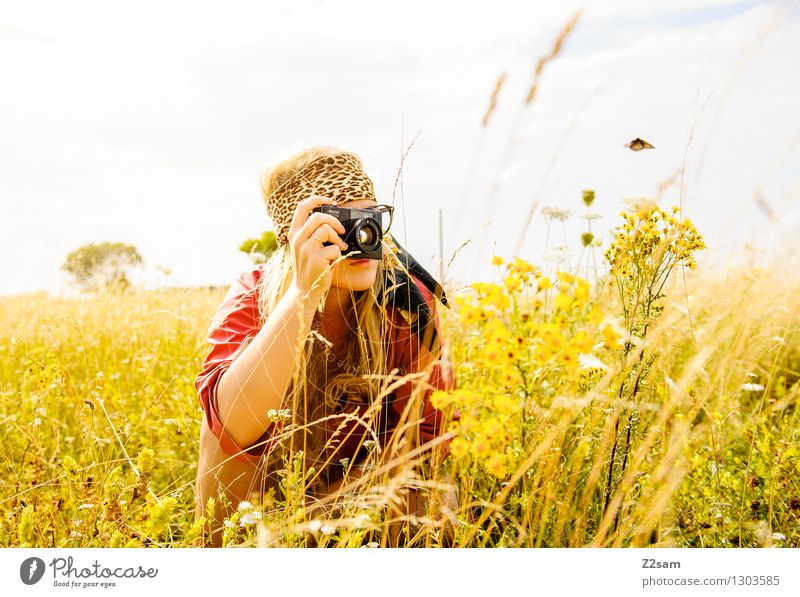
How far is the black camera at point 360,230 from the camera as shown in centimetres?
144

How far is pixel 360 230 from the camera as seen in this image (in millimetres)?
1442

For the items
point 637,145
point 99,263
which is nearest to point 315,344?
point 637,145

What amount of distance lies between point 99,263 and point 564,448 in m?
2.13

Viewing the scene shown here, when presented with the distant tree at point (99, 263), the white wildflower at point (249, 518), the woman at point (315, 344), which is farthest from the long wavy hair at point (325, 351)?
the distant tree at point (99, 263)

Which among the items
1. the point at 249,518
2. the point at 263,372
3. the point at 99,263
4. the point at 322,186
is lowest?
the point at 249,518

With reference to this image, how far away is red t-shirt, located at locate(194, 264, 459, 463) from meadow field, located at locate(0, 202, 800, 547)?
10 cm

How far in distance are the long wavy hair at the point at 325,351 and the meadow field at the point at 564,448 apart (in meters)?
0.20

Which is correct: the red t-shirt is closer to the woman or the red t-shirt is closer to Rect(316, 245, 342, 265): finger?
the woman

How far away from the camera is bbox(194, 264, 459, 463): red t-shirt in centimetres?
157

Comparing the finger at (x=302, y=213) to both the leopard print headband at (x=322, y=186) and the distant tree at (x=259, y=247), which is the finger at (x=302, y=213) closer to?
the leopard print headband at (x=322, y=186)

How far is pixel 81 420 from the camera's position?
1.51 m

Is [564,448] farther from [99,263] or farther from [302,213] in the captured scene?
[99,263]
